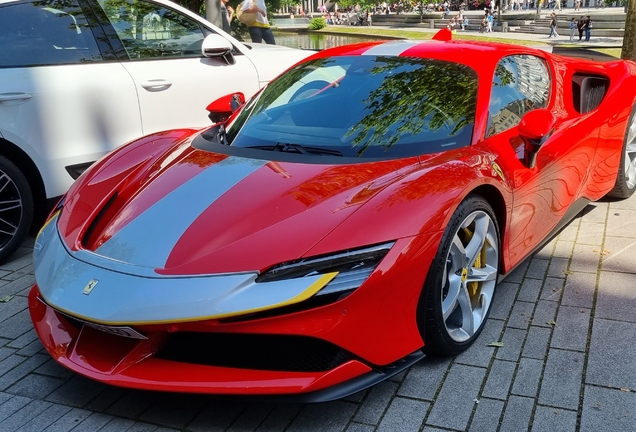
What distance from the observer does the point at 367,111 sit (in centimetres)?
331

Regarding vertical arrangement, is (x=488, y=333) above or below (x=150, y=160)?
below

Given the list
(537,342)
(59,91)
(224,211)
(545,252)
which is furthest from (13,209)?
(545,252)

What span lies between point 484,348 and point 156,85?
320 cm

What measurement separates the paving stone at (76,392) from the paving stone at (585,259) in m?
2.65

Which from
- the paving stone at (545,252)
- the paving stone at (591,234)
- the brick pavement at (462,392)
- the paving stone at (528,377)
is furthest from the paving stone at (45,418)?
the paving stone at (591,234)

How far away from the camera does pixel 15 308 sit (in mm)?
3646

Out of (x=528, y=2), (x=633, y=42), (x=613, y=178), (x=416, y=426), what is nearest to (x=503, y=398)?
(x=416, y=426)

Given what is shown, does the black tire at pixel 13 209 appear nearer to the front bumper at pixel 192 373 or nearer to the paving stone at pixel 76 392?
the paving stone at pixel 76 392

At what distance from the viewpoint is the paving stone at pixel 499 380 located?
266cm

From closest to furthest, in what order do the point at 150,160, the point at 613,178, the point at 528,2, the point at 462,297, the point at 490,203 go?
the point at 462,297
the point at 490,203
the point at 150,160
the point at 613,178
the point at 528,2

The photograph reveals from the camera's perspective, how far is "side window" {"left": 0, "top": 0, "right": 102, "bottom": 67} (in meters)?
4.38

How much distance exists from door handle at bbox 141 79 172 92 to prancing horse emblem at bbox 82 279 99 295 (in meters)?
2.73

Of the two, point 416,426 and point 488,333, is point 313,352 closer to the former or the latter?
point 416,426

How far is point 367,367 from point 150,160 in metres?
1.75
